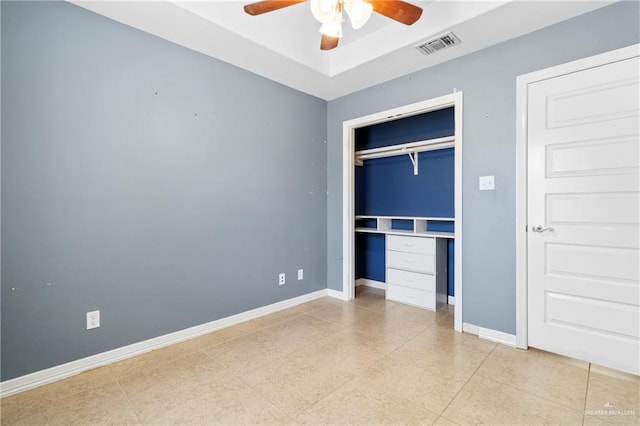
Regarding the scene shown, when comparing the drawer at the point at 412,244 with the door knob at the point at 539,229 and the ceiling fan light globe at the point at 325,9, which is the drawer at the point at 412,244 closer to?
the door knob at the point at 539,229

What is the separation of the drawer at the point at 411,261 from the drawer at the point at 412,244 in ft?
0.16

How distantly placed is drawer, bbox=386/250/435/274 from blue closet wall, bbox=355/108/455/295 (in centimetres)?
46

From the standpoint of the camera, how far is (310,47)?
9.80 ft

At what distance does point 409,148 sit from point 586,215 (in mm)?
1844

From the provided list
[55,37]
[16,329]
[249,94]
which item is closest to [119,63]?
[55,37]

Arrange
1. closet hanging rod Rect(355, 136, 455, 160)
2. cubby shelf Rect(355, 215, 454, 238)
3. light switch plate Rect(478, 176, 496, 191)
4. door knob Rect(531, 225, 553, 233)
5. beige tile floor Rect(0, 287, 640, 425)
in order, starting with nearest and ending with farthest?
1. beige tile floor Rect(0, 287, 640, 425)
2. door knob Rect(531, 225, 553, 233)
3. light switch plate Rect(478, 176, 496, 191)
4. closet hanging rod Rect(355, 136, 455, 160)
5. cubby shelf Rect(355, 215, 454, 238)

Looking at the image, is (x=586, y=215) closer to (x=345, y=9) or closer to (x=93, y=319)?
(x=345, y=9)

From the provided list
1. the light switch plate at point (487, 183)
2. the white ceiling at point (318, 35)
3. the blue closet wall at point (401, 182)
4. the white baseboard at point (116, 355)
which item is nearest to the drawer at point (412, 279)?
the blue closet wall at point (401, 182)

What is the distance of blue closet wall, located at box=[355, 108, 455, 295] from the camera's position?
3.63m

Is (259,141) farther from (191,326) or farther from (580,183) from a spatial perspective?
(580,183)

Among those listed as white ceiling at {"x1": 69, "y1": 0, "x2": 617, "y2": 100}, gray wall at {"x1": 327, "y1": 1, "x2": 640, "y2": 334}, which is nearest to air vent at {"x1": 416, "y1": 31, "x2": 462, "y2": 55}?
white ceiling at {"x1": 69, "y1": 0, "x2": 617, "y2": 100}

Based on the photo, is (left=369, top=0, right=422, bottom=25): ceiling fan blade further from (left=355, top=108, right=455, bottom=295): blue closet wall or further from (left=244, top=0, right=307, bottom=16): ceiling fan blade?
(left=355, top=108, right=455, bottom=295): blue closet wall

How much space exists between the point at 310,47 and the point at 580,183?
2.55m

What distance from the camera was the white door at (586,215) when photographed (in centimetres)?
198
